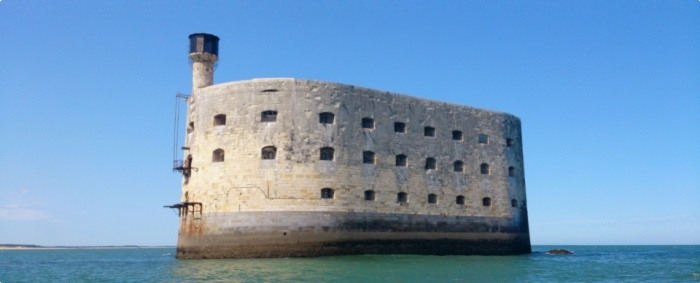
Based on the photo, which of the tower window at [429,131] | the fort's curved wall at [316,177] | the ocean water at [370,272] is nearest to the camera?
the ocean water at [370,272]

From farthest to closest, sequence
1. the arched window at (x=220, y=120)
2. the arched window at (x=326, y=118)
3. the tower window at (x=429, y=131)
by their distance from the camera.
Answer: the tower window at (x=429, y=131) → the arched window at (x=220, y=120) → the arched window at (x=326, y=118)

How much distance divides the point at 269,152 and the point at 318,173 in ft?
6.83

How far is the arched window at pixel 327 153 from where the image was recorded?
90.0ft

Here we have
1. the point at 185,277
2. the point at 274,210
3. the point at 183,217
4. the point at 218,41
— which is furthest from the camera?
the point at 218,41

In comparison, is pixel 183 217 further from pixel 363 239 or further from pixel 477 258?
pixel 477 258

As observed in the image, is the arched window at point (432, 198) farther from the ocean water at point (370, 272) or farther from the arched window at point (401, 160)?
the ocean water at point (370, 272)

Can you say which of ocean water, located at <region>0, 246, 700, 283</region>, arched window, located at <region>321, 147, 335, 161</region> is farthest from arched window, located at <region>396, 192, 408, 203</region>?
arched window, located at <region>321, 147, 335, 161</region>

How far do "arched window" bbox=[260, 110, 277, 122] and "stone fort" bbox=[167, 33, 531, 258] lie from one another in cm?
4

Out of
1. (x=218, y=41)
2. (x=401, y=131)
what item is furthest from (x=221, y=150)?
(x=401, y=131)

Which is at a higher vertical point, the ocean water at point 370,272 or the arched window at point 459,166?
the arched window at point 459,166

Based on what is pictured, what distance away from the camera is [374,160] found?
2862 centimetres

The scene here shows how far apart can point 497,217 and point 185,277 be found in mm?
16715

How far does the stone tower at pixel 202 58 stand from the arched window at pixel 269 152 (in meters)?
4.98

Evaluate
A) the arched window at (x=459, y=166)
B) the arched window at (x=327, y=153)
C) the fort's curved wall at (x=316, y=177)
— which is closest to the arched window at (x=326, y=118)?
the fort's curved wall at (x=316, y=177)
